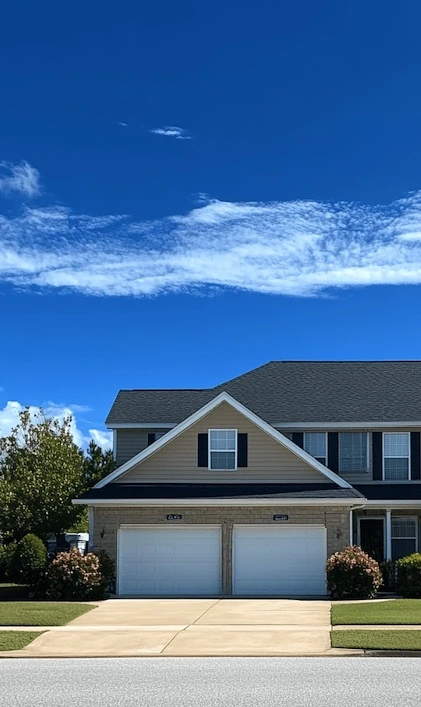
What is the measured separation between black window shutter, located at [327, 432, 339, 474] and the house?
3 centimetres

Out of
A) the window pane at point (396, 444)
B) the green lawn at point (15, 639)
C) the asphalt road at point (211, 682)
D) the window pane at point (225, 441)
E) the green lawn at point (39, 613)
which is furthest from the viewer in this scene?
the window pane at point (396, 444)

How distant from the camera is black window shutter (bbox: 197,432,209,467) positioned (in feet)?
102

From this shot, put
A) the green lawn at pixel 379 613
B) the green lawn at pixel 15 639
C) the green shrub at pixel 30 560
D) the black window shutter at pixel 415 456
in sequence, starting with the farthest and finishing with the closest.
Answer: the black window shutter at pixel 415 456, the green shrub at pixel 30 560, the green lawn at pixel 379 613, the green lawn at pixel 15 639

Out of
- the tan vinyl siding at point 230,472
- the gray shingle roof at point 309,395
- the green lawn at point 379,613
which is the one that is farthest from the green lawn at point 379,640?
the gray shingle roof at point 309,395

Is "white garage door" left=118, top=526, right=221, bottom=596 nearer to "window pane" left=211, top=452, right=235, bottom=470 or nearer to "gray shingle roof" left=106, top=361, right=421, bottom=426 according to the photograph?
"window pane" left=211, top=452, right=235, bottom=470

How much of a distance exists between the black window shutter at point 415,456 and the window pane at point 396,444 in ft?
0.65

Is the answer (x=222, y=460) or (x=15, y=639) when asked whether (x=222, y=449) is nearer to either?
(x=222, y=460)

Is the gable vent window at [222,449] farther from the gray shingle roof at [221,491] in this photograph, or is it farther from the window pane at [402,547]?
the window pane at [402,547]

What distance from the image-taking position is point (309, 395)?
35531 millimetres

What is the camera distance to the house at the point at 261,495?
96.8 ft

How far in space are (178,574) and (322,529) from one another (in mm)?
4522

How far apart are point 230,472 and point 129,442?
5.98m

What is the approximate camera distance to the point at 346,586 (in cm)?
2778

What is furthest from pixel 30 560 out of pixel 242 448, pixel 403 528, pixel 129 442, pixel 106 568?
pixel 403 528
